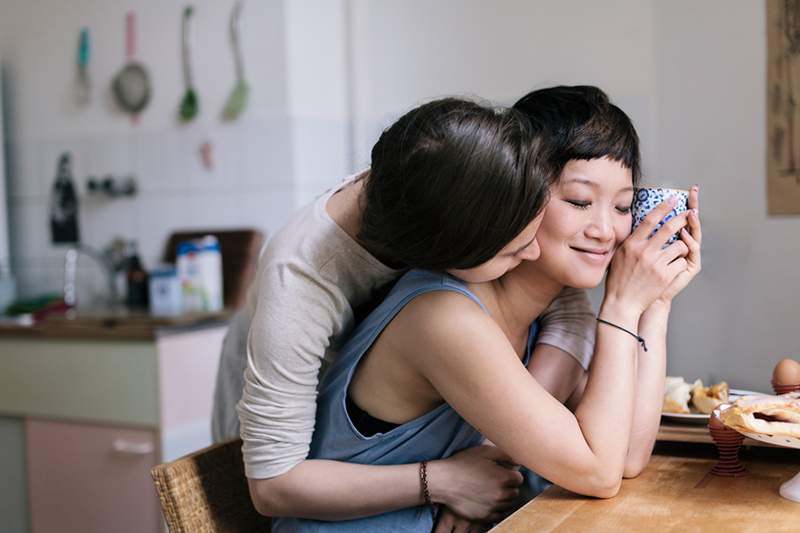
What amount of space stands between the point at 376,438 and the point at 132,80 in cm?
222

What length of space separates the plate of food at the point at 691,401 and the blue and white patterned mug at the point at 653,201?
0.93ft

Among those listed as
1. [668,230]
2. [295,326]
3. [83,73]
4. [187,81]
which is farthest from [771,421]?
[83,73]

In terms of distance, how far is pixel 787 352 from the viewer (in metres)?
2.18

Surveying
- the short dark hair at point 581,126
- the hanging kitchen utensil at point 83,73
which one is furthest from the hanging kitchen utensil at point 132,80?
the short dark hair at point 581,126

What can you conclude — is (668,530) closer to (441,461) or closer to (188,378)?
(441,461)

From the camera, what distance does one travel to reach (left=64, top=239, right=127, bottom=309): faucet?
9.71 ft

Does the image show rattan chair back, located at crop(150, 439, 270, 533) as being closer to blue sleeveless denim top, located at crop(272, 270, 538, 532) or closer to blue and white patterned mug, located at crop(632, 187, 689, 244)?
blue sleeveless denim top, located at crop(272, 270, 538, 532)

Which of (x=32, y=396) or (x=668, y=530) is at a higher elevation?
(x=668, y=530)

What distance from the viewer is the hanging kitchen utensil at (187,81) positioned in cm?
289

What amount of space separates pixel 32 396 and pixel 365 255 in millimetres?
1852

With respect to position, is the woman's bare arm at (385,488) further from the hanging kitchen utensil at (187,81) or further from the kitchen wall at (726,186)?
the hanging kitchen utensil at (187,81)

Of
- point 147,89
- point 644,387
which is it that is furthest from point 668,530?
point 147,89

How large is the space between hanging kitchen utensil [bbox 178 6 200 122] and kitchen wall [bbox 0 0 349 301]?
0.02m

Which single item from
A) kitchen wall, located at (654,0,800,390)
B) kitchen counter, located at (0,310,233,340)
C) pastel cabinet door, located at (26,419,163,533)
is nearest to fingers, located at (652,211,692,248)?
kitchen wall, located at (654,0,800,390)
